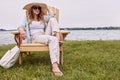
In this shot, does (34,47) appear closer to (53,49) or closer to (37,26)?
(53,49)

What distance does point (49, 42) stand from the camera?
6.09 m

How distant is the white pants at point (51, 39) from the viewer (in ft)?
19.4

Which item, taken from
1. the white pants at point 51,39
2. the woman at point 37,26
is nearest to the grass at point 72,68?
the white pants at point 51,39

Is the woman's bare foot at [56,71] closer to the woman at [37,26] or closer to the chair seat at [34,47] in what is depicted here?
the chair seat at [34,47]

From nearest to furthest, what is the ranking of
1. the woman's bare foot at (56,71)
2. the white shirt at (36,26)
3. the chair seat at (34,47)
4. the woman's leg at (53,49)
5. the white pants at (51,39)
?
the woman's bare foot at (56,71), the woman's leg at (53,49), the white pants at (51,39), the chair seat at (34,47), the white shirt at (36,26)

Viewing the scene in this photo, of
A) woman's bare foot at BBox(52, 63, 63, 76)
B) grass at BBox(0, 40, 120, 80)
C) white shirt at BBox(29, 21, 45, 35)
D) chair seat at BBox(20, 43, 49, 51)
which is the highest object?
white shirt at BBox(29, 21, 45, 35)

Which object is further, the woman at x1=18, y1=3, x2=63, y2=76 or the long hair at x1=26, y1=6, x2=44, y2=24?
the long hair at x1=26, y1=6, x2=44, y2=24

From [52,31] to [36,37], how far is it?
1.26ft

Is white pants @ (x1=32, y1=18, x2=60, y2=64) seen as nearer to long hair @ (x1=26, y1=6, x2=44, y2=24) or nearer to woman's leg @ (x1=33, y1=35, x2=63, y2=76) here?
woman's leg @ (x1=33, y1=35, x2=63, y2=76)

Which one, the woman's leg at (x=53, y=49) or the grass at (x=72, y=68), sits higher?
the woman's leg at (x=53, y=49)

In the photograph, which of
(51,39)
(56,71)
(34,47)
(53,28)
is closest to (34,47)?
(34,47)

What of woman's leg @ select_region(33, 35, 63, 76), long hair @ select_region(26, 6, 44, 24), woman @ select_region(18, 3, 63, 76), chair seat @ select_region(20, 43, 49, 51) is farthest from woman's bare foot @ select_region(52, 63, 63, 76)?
long hair @ select_region(26, 6, 44, 24)

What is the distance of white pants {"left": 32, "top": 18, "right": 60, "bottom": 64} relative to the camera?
19.4 feet

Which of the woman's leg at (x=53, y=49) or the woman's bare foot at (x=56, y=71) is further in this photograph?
the woman's leg at (x=53, y=49)
